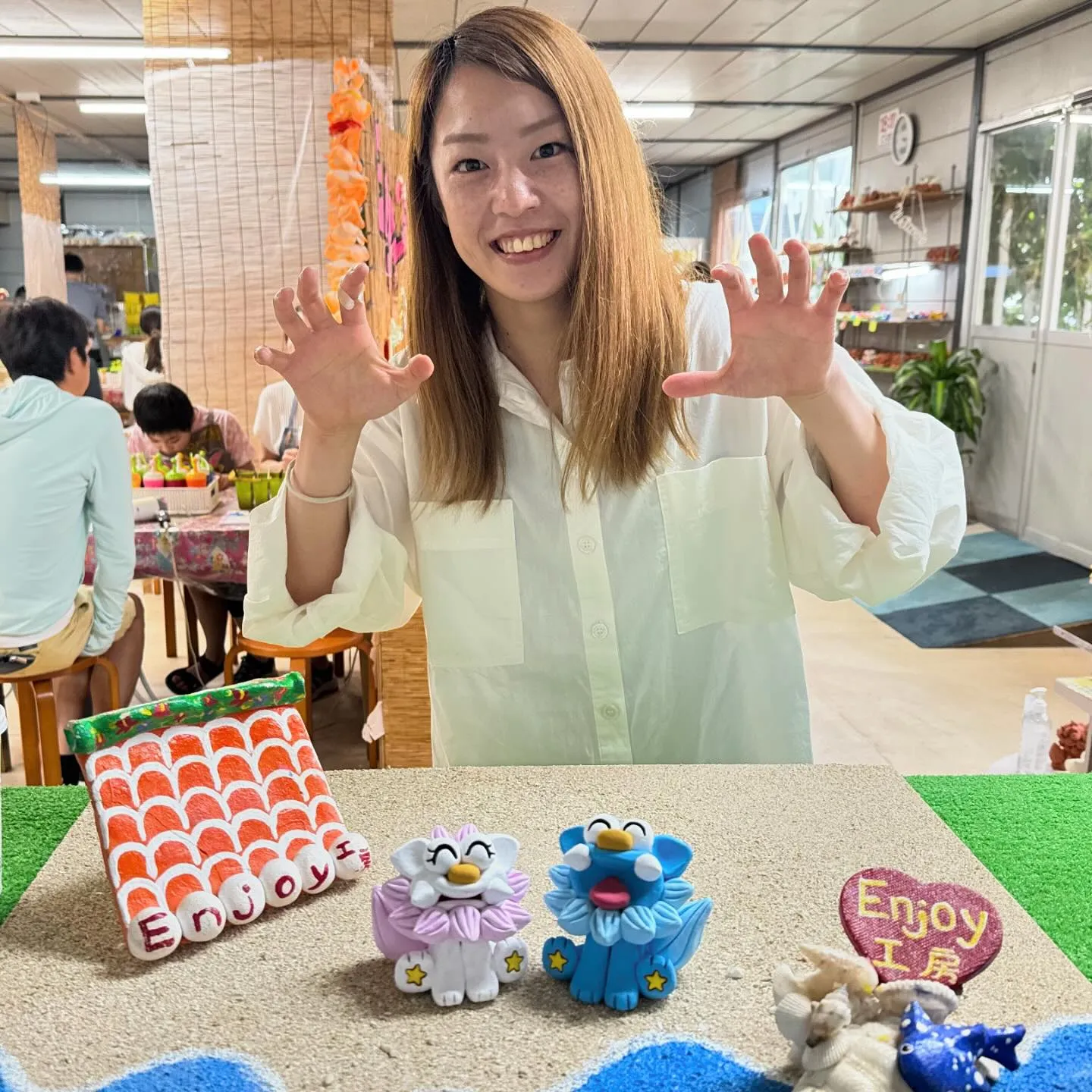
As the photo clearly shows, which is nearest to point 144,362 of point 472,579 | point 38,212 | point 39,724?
point 38,212

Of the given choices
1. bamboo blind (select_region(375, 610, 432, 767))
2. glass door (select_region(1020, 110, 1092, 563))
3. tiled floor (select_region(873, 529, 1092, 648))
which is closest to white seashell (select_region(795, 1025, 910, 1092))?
bamboo blind (select_region(375, 610, 432, 767))

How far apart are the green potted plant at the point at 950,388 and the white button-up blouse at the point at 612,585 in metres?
5.67

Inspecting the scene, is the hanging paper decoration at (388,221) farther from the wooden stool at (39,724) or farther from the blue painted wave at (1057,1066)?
the blue painted wave at (1057,1066)

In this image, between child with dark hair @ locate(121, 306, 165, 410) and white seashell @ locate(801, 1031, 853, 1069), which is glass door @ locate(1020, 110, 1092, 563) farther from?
white seashell @ locate(801, 1031, 853, 1069)

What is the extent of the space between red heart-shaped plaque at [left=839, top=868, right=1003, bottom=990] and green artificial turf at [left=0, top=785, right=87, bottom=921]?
757 mm

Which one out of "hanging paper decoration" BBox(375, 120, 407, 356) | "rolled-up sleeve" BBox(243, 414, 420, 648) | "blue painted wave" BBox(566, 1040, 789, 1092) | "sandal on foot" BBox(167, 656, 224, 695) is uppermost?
"hanging paper decoration" BBox(375, 120, 407, 356)

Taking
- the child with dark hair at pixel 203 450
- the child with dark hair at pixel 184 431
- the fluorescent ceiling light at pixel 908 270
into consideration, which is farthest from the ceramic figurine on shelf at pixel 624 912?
the fluorescent ceiling light at pixel 908 270

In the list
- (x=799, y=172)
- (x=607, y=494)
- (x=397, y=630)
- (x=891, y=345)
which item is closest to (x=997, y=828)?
(x=607, y=494)

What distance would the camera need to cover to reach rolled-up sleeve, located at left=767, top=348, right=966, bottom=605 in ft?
3.87

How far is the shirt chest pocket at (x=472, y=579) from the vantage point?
4.39 ft

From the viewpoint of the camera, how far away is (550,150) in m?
1.24

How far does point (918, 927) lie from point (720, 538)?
0.62 m

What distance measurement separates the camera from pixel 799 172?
10609mm

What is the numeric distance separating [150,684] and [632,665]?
3.37 m
